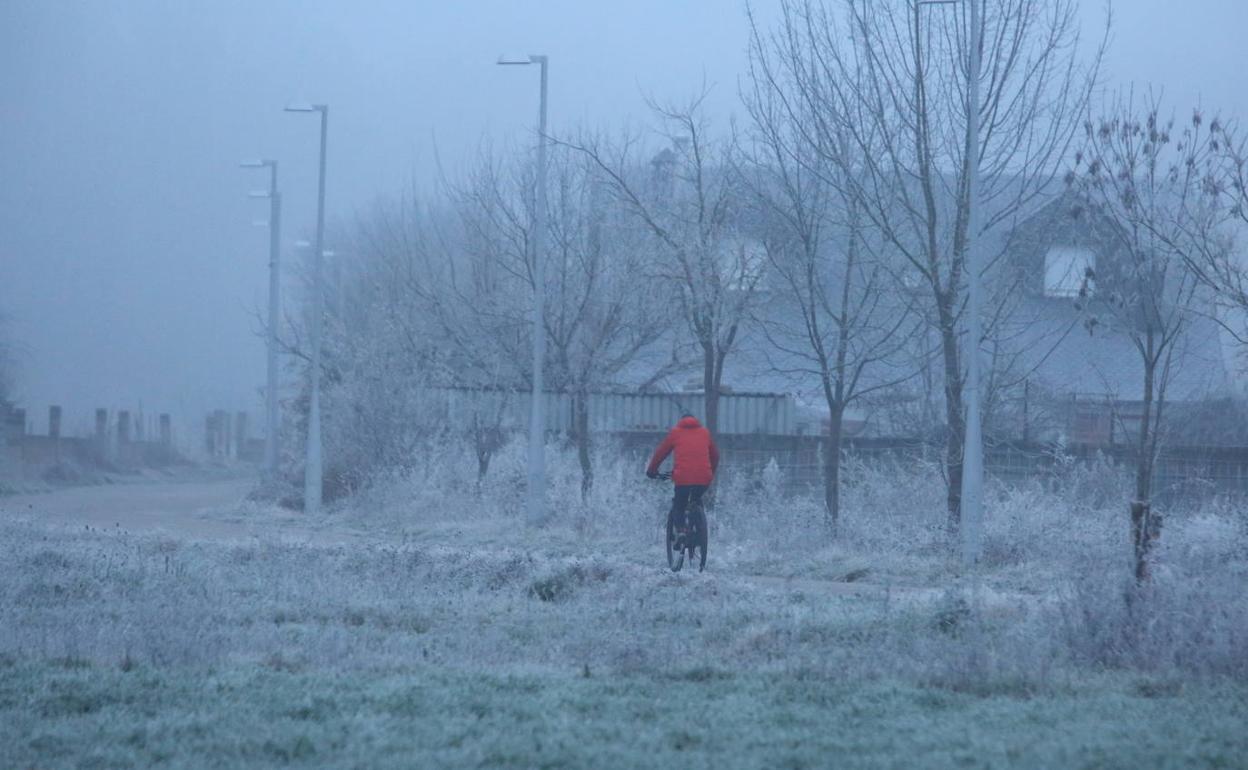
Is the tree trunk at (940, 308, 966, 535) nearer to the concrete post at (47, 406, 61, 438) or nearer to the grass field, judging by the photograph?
the grass field

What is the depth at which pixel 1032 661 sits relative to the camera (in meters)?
8.26

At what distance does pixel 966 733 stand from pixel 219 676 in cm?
420

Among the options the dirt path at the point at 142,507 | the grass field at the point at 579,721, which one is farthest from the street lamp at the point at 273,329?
the grass field at the point at 579,721

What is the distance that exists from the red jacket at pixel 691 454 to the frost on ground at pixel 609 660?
123 centimetres

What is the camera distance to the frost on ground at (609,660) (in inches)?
251

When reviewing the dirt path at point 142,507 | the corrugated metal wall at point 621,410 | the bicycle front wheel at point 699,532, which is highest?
the corrugated metal wall at point 621,410

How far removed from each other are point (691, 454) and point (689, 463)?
4.1 inches

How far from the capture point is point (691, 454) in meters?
14.7

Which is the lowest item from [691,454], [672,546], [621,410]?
[672,546]

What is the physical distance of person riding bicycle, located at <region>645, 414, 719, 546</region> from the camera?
1467 centimetres

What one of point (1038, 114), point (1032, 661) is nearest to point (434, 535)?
point (1038, 114)

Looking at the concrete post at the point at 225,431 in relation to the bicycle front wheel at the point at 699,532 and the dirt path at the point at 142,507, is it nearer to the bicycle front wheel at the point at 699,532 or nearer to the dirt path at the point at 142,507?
the dirt path at the point at 142,507

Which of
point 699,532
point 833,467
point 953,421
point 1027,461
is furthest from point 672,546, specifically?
point 1027,461

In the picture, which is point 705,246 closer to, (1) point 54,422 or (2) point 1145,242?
(2) point 1145,242
